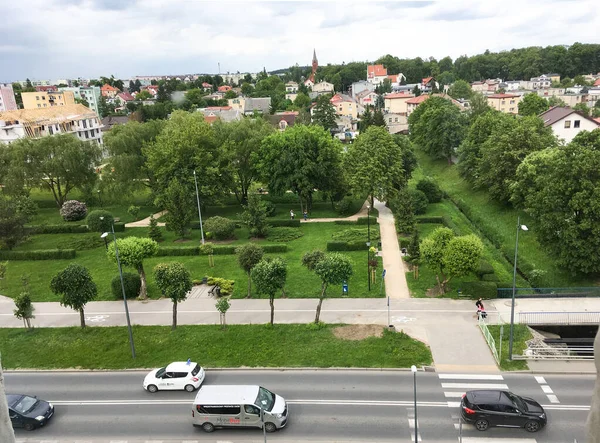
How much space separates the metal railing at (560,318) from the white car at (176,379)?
19172mm

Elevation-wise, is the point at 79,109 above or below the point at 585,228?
above

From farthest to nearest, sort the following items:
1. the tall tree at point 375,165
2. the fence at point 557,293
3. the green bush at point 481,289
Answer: the tall tree at point 375,165
the green bush at point 481,289
the fence at point 557,293

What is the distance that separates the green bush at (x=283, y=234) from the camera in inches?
1758

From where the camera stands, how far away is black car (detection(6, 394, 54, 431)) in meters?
20.3

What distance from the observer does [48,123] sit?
262 ft

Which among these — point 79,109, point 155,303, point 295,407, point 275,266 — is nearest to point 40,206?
point 79,109

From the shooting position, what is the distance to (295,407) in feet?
69.3

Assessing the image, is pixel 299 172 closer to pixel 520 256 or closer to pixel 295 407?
pixel 520 256

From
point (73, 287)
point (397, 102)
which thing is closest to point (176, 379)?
point (73, 287)

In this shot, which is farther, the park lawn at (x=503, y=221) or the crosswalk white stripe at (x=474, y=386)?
the park lawn at (x=503, y=221)

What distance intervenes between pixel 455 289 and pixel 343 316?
28.9ft

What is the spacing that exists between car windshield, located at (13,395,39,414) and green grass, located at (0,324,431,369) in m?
4.12

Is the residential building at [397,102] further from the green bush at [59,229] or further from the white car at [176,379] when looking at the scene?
the white car at [176,379]

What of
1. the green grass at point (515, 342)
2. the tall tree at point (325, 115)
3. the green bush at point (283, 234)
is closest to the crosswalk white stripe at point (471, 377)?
the green grass at point (515, 342)
